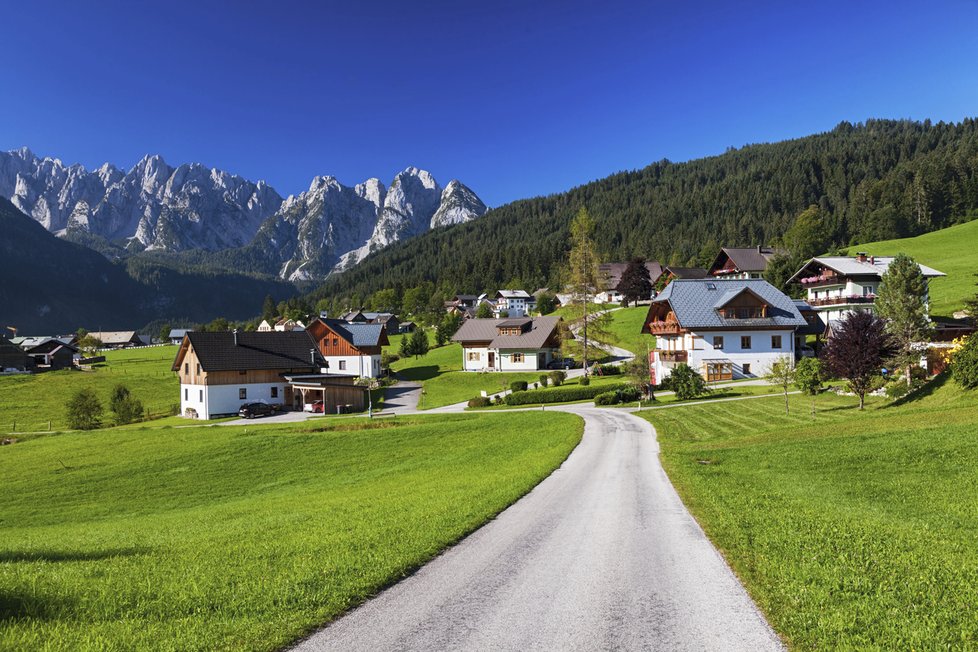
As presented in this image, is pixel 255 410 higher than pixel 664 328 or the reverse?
the reverse

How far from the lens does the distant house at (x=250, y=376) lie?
56188 mm

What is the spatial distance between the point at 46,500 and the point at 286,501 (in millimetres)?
13361

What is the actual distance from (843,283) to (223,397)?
252 ft

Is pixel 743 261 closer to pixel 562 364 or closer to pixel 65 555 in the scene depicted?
pixel 562 364

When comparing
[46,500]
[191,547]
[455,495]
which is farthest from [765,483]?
[46,500]

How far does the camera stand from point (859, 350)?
2867cm

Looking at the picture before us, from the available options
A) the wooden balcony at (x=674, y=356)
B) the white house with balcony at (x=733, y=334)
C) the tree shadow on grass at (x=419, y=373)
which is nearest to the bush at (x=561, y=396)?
the wooden balcony at (x=674, y=356)

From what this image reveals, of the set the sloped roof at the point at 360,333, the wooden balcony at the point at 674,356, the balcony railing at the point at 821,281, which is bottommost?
the wooden balcony at the point at 674,356

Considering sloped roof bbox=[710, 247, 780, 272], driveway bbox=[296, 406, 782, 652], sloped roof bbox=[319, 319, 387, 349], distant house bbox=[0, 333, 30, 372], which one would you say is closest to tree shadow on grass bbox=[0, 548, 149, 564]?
driveway bbox=[296, 406, 782, 652]

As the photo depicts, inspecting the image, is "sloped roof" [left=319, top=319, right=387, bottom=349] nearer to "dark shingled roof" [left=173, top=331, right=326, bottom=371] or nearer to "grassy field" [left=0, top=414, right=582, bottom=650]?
"dark shingled roof" [left=173, top=331, right=326, bottom=371]

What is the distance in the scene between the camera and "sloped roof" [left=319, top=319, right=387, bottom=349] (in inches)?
3086

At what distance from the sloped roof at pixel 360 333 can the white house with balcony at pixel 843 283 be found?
2439 inches

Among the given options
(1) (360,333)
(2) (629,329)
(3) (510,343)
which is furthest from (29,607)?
(2) (629,329)

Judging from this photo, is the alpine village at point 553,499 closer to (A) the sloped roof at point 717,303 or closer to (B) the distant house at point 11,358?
(A) the sloped roof at point 717,303
